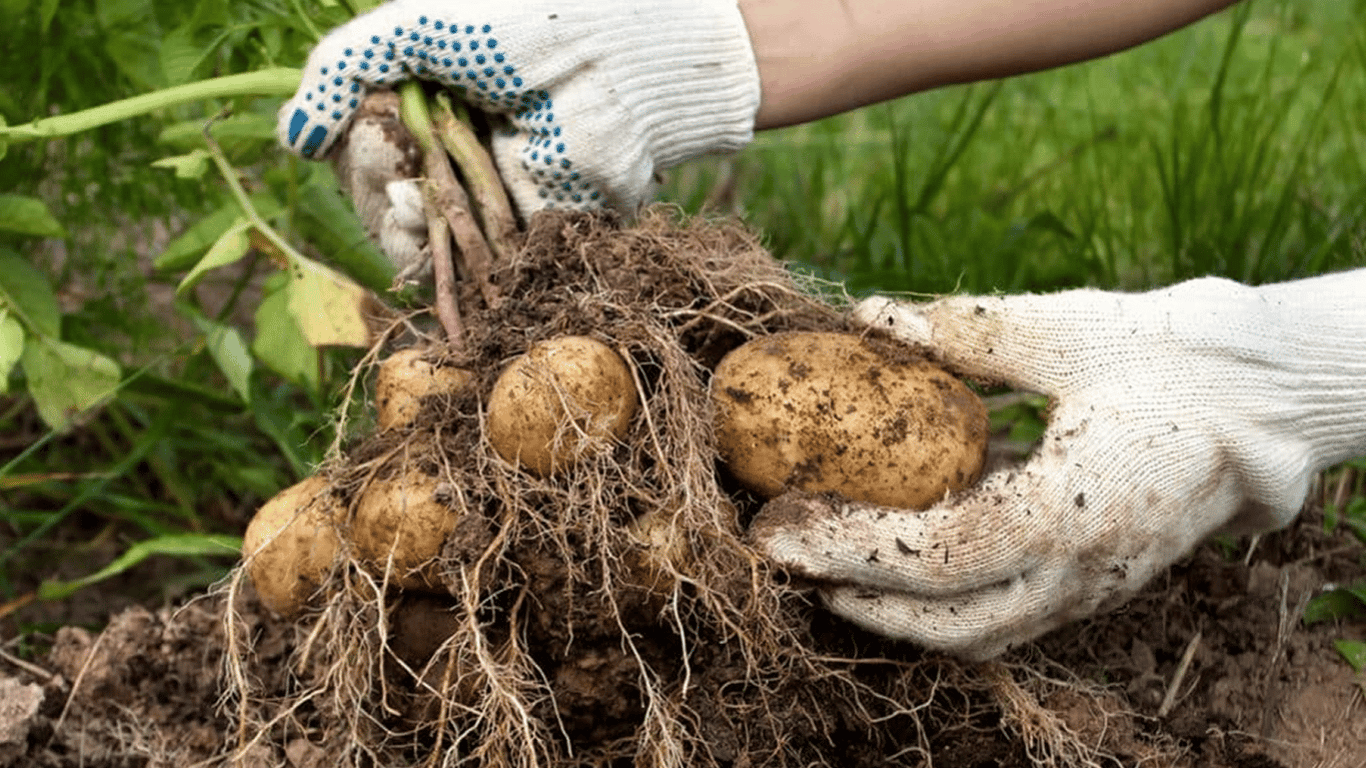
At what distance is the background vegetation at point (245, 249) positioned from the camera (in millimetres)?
2275

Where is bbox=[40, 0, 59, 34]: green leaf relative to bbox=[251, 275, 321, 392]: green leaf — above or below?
above

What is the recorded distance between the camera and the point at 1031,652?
1903mm

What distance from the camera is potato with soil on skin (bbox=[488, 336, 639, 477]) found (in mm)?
1670

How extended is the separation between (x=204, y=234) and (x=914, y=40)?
44.8 inches

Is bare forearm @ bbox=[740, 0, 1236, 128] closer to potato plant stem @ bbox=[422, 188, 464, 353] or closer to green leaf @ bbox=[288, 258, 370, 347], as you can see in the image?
potato plant stem @ bbox=[422, 188, 464, 353]

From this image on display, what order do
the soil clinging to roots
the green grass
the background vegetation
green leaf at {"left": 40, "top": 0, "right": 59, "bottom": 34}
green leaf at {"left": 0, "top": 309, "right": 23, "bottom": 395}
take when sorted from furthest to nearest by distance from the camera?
the green grass, the background vegetation, green leaf at {"left": 40, "top": 0, "right": 59, "bottom": 34}, green leaf at {"left": 0, "top": 309, "right": 23, "bottom": 395}, the soil clinging to roots

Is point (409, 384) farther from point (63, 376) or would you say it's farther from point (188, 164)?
point (63, 376)

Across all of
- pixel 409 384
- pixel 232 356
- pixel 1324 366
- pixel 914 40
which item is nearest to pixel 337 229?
pixel 232 356

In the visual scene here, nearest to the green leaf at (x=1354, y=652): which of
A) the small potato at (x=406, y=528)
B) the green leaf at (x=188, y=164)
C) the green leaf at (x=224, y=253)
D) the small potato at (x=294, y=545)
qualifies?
the small potato at (x=406, y=528)

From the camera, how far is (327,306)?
6.70 ft

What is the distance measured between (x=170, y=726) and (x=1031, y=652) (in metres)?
1.20

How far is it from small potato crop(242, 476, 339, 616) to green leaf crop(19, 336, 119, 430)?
49cm

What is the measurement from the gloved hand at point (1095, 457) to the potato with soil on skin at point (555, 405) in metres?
0.23

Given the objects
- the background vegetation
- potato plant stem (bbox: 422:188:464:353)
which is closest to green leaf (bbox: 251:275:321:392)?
the background vegetation
